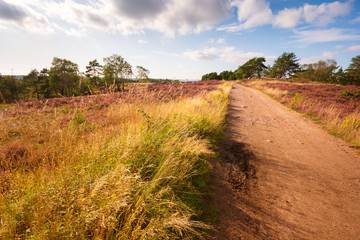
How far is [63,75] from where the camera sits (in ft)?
121

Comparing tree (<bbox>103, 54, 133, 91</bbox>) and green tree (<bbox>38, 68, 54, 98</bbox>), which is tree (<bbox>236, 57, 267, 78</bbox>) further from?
green tree (<bbox>38, 68, 54, 98</bbox>)

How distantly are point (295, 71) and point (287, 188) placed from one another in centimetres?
6821

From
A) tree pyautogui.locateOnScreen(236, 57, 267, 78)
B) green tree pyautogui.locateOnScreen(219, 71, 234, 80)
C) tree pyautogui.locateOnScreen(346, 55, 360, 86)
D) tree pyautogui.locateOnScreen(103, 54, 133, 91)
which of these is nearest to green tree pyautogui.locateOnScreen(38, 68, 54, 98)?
tree pyautogui.locateOnScreen(103, 54, 133, 91)

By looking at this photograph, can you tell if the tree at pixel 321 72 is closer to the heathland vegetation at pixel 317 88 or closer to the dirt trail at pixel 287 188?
the heathland vegetation at pixel 317 88

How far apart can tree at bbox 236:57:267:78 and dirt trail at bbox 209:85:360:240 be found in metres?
63.7

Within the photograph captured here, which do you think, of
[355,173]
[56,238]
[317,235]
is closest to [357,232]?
[317,235]

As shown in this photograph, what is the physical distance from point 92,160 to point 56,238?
0.99 metres

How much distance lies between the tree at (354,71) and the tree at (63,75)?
77659 mm

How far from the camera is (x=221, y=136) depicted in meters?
5.26

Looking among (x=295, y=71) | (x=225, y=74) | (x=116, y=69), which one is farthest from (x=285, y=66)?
(x=116, y=69)

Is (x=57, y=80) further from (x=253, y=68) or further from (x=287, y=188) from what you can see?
(x=253, y=68)

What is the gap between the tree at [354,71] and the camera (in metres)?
37.1

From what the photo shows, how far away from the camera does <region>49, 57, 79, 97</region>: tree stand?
3597cm

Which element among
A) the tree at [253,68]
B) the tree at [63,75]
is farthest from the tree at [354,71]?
the tree at [63,75]
